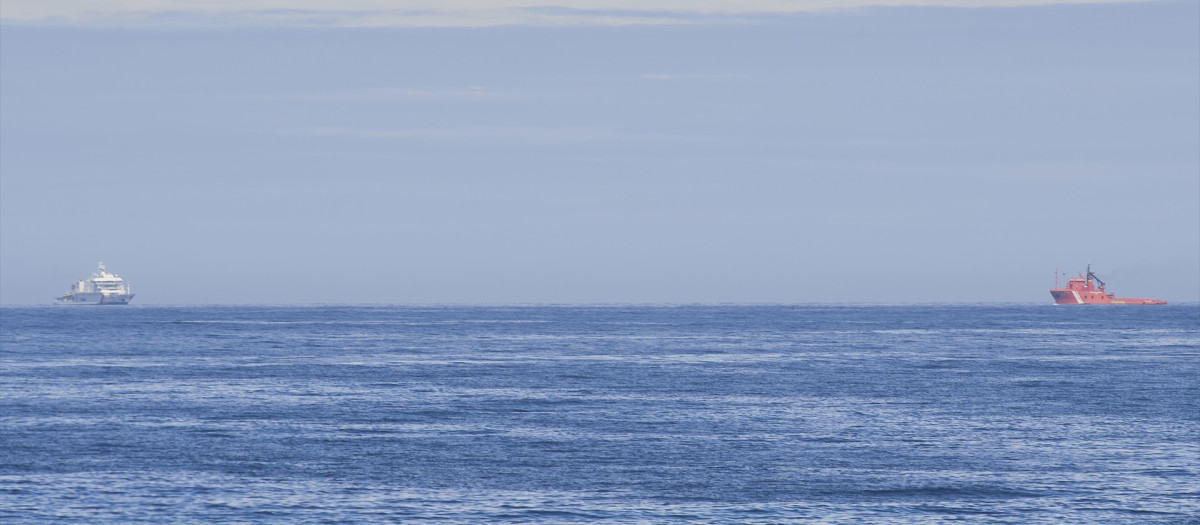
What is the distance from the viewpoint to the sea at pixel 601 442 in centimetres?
3334

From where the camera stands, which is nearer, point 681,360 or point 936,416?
point 936,416

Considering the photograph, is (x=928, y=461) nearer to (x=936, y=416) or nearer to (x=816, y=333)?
(x=936, y=416)

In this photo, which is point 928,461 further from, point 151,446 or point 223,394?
point 223,394

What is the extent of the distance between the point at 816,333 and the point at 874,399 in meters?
92.4

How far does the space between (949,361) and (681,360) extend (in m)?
18.0

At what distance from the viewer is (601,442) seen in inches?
1758

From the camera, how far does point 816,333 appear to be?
500 feet

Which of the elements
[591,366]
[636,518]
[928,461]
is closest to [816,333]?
[591,366]

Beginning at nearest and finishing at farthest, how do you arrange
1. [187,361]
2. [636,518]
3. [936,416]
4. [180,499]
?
[636,518], [180,499], [936,416], [187,361]

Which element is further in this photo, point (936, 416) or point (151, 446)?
point (936, 416)

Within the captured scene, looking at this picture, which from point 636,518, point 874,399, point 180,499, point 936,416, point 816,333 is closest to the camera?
point 636,518

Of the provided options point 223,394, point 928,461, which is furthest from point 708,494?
point 223,394

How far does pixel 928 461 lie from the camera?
133 feet

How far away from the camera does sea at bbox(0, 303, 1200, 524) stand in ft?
109
